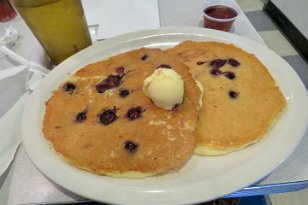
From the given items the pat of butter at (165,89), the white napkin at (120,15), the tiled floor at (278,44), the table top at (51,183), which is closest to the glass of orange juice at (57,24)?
the white napkin at (120,15)

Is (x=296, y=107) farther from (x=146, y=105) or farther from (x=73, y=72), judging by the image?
(x=73, y=72)

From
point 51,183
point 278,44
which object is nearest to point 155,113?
point 51,183

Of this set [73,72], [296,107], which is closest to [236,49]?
[296,107]

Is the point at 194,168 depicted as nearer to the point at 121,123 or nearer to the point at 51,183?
the point at 121,123

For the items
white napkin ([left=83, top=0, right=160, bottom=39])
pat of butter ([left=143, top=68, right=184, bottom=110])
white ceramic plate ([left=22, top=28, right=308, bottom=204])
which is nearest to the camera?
white ceramic plate ([left=22, top=28, right=308, bottom=204])

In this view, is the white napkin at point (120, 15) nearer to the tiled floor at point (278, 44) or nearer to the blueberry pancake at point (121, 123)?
the blueberry pancake at point (121, 123)

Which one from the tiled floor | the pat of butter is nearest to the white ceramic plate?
the pat of butter

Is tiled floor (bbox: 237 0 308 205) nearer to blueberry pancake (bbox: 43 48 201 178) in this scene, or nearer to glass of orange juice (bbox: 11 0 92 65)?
blueberry pancake (bbox: 43 48 201 178)
